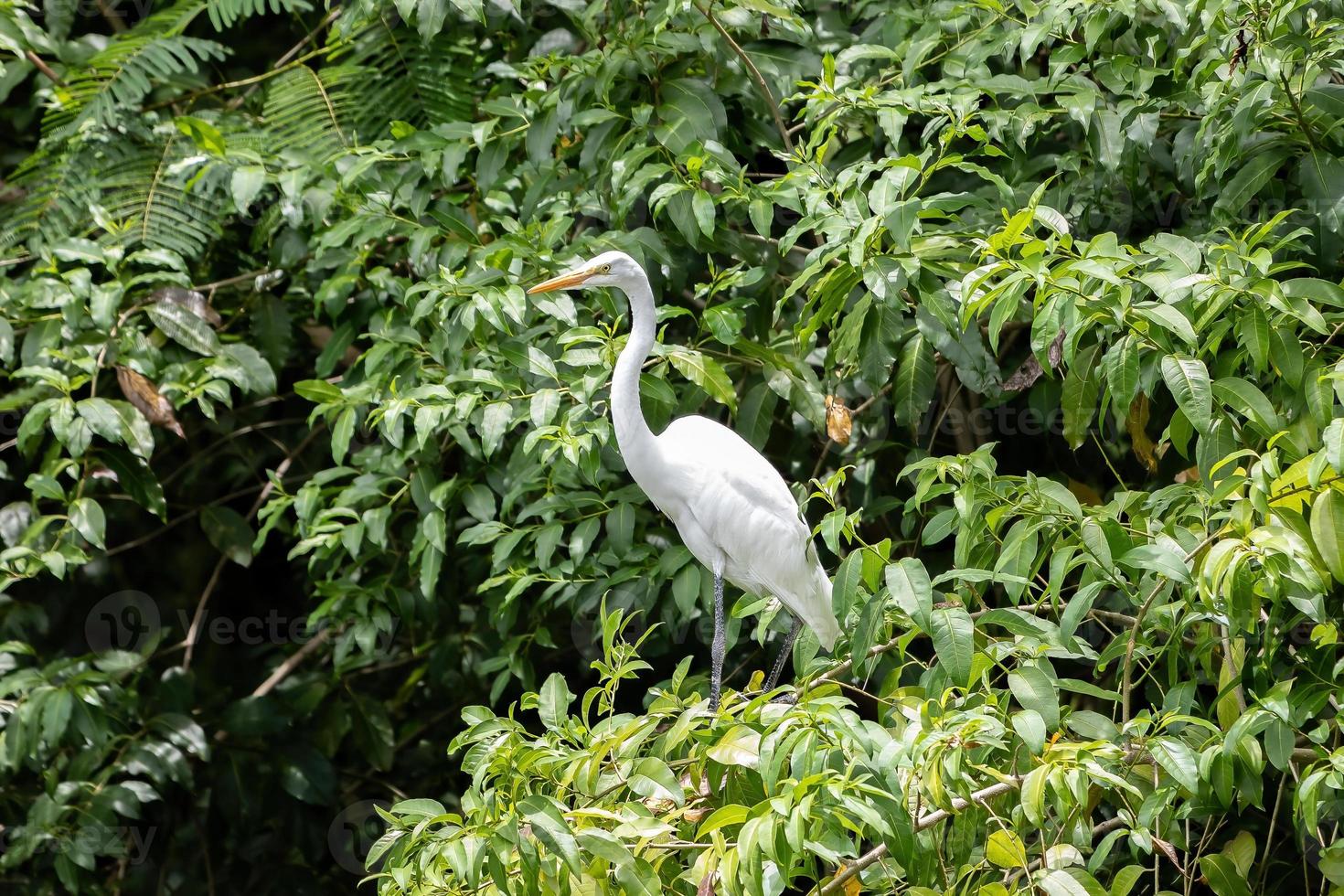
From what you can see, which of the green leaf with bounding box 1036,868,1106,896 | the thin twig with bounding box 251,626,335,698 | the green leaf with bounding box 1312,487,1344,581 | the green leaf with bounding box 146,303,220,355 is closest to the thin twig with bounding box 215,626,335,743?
the thin twig with bounding box 251,626,335,698

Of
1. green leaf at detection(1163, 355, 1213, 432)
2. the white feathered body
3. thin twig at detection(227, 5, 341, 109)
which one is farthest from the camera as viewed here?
thin twig at detection(227, 5, 341, 109)

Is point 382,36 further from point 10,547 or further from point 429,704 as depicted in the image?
point 429,704

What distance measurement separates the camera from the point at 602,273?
9.11 feet

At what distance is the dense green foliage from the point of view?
2.06 m

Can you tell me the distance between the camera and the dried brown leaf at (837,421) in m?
3.01

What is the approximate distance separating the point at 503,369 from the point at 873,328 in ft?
2.72

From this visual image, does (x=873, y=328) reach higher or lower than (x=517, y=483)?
higher

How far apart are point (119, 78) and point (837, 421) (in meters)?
2.16

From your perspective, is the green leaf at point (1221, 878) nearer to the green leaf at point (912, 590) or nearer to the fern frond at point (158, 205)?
the green leaf at point (912, 590)

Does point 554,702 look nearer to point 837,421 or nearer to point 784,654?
point 784,654

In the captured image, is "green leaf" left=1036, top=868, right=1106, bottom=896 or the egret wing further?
the egret wing

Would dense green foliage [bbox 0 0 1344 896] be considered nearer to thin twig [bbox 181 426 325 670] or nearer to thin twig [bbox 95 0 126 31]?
thin twig [bbox 181 426 325 670]

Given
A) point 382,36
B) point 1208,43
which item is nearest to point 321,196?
point 382,36

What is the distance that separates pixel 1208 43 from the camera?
2900mm
